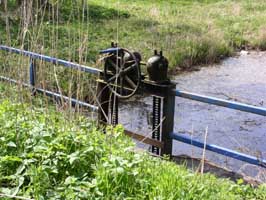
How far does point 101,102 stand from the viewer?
4.80 m

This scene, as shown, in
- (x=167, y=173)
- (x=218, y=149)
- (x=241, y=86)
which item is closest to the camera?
(x=167, y=173)

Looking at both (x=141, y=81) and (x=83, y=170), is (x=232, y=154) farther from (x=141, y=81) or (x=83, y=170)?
(x=83, y=170)

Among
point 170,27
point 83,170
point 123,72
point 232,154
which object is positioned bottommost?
point 232,154

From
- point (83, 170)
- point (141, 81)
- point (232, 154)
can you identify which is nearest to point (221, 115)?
point (141, 81)

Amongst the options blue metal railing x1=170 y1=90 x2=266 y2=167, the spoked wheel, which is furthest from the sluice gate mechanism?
blue metal railing x1=170 y1=90 x2=266 y2=167

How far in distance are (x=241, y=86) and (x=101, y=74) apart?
4.91m

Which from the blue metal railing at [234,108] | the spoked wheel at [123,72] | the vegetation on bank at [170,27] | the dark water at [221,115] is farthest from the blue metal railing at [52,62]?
the vegetation on bank at [170,27]

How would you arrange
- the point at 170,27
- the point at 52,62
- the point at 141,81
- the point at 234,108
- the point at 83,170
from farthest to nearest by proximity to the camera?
the point at 170,27
the point at 52,62
the point at 141,81
the point at 234,108
the point at 83,170

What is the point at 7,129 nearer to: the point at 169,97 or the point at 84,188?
the point at 84,188

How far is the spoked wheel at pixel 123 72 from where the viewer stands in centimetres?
443

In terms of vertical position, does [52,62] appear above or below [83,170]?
above

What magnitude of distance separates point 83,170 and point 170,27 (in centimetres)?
986

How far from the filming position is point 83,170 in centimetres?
296

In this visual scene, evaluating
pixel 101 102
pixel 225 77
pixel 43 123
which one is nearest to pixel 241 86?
pixel 225 77
